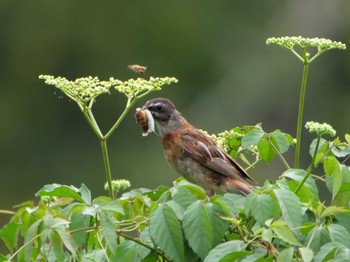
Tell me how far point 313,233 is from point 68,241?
490 mm

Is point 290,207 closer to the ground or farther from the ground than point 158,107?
closer to the ground

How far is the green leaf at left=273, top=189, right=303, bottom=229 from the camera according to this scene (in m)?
2.44

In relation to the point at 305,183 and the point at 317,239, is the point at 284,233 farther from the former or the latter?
the point at 305,183

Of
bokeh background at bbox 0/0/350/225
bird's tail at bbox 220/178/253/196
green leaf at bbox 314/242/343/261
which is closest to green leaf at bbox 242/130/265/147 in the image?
green leaf at bbox 314/242/343/261

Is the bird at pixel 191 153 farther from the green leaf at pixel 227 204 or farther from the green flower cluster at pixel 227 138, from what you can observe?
the green leaf at pixel 227 204

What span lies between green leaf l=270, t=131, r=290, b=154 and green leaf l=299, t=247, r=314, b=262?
62 cm

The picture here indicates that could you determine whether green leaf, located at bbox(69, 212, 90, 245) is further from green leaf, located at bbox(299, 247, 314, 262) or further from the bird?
the bird

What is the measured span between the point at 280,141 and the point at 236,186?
929mm

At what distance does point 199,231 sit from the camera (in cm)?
250

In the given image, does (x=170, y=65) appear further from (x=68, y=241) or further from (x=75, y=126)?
(x=68, y=241)

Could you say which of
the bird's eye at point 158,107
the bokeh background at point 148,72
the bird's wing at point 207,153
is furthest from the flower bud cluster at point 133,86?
Result: the bokeh background at point 148,72

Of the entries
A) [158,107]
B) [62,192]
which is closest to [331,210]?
[62,192]

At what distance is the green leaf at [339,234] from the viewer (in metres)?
2.40

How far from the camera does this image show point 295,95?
14844 millimetres
